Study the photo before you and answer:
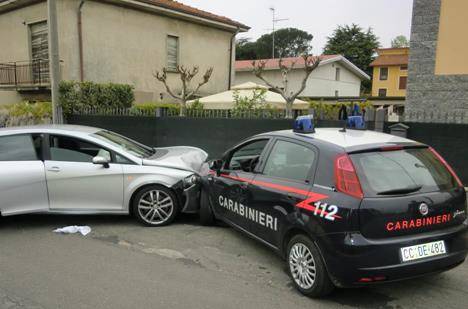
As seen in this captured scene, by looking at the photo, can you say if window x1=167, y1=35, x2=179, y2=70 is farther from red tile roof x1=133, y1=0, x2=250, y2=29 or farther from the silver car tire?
the silver car tire

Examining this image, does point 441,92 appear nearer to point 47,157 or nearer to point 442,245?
point 442,245

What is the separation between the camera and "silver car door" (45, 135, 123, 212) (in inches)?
230

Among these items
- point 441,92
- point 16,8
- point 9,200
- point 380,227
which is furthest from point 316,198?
point 16,8

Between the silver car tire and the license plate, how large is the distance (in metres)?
3.45

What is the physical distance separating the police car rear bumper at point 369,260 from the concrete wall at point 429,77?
267 inches

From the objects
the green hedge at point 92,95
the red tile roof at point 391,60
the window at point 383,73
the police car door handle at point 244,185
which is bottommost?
the police car door handle at point 244,185

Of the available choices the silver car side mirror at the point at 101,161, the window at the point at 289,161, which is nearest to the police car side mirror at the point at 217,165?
the window at the point at 289,161

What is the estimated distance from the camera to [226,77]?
2131 cm

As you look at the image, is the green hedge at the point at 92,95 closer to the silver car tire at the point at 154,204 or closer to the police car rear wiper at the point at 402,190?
the silver car tire at the point at 154,204

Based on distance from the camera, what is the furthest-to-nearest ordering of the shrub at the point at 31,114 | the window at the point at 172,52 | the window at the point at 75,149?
the window at the point at 172,52, the shrub at the point at 31,114, the window at the point at 75,149

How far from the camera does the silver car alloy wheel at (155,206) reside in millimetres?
5930

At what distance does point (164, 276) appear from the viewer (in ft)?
14.0

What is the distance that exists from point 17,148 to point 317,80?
27319 mm

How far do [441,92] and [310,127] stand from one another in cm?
693
